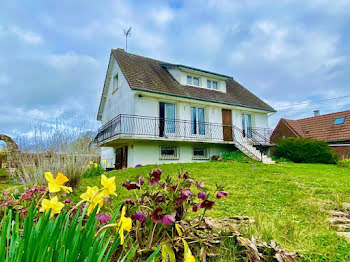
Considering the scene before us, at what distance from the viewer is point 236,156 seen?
14648 millimetres

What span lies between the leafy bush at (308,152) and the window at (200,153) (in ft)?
20.0

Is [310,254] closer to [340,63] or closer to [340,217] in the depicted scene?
[340,217]

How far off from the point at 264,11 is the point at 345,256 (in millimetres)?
8484

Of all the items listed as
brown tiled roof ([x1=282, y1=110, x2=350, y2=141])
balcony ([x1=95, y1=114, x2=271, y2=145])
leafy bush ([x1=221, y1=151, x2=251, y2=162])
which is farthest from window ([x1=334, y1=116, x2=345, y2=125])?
leafy bush ([x1=221, y1=151, x2=251, y2=162])

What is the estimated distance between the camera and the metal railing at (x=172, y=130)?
13.1 m

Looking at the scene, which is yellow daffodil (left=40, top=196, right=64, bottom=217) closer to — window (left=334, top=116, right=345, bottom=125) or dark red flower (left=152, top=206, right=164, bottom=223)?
dark red flower (left=152, top=206, right=164, bottom=223)

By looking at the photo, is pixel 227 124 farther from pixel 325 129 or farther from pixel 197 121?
pixel 325 129

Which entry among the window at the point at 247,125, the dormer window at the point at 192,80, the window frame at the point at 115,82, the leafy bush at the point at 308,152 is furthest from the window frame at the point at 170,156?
the leafy bush at the point at 308,152

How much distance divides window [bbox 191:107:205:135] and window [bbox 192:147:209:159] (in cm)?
121

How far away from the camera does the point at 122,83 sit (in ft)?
49.4

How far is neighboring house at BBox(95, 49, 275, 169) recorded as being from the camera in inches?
522

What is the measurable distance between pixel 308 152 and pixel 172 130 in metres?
9.86

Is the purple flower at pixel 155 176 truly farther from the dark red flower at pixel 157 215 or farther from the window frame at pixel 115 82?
the window frame at pixel 115 82

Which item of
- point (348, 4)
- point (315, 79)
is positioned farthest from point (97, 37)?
point (315, 79)
